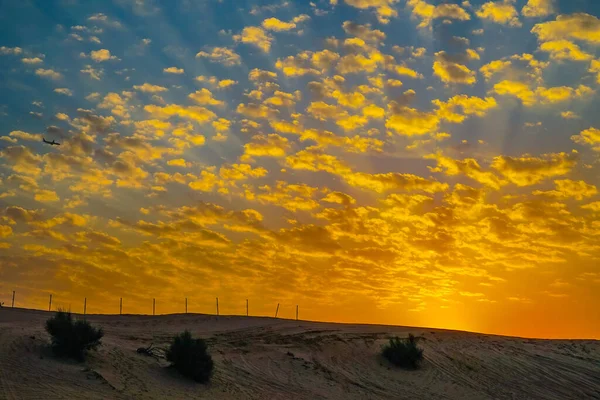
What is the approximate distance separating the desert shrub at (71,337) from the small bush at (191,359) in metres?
3.61

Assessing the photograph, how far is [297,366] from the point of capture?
35.2m

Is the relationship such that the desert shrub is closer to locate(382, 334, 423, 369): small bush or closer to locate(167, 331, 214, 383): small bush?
locate(167, 331, 214, 383): small bush

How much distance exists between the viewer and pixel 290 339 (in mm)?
41031

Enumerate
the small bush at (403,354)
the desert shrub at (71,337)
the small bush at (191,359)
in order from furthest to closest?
the small bush at (403,354)
the small bush at (191,359)
the desert shrub at (71,337)

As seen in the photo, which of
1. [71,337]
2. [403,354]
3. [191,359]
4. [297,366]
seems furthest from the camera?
[403,354]

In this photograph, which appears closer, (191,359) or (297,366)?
(191,359)

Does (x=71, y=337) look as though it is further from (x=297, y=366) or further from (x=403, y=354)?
(x=403, y=354)

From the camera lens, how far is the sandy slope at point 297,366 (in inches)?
1025

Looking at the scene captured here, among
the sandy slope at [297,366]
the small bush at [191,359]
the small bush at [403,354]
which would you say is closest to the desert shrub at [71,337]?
the sandy slope at [297,366]

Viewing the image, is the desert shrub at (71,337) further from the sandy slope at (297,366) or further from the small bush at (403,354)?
the small bush at (403,354)

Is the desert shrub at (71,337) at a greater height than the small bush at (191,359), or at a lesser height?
greater

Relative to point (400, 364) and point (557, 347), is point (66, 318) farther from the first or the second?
point (557, 347)

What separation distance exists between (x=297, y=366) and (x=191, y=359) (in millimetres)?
7305

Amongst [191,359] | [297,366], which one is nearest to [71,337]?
[191,359]
